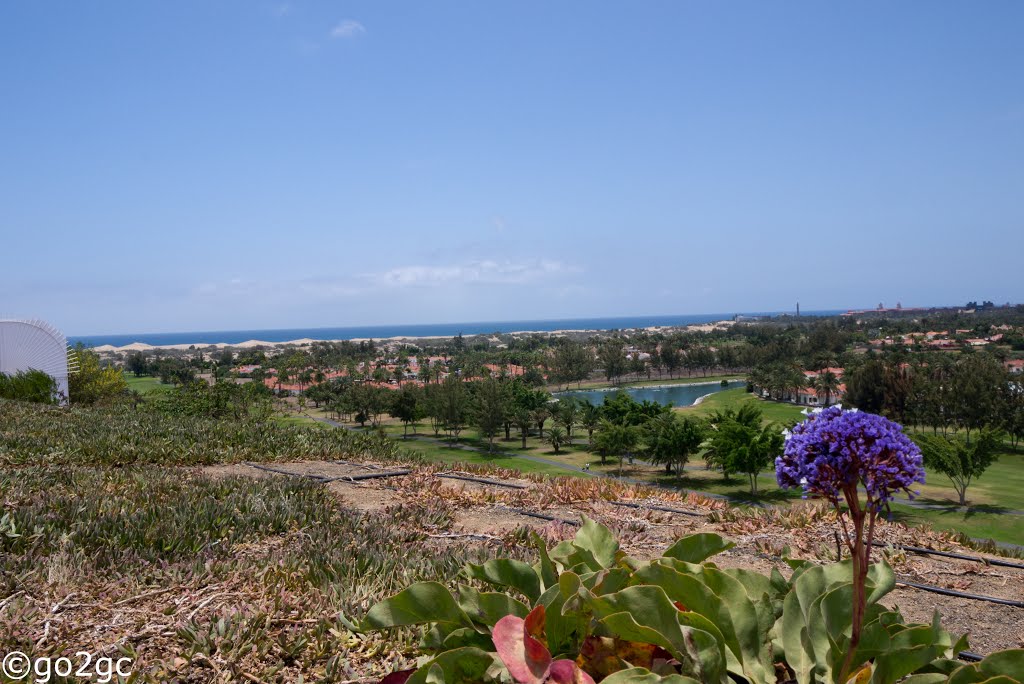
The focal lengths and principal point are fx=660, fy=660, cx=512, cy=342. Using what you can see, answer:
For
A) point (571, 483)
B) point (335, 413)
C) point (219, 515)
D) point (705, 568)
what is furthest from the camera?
point (335, 413)

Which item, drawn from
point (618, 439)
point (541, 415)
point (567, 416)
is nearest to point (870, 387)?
point (567, 416)

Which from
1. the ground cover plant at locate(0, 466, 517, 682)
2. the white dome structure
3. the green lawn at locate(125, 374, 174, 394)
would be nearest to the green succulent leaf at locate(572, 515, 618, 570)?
the ground cover plant at locate(0, 466, 517, 682)

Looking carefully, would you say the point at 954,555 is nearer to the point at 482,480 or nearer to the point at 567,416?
the point at 482,480

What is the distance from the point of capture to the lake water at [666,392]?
9806 centimetres

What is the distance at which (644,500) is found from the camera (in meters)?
6.86

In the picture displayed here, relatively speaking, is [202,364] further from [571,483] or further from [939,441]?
[571,483]

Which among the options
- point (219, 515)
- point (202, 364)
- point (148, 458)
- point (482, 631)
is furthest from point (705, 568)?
point (202, 364)

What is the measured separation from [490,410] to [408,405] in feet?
35.5

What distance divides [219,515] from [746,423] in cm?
3738

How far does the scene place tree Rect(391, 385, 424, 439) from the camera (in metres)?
62.6

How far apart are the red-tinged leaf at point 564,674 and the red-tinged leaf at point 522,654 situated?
0.9 inches

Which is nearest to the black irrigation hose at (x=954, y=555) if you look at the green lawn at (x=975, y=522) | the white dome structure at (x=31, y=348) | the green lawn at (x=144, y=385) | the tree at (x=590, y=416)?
the white dome structure at (x=31, y=348)

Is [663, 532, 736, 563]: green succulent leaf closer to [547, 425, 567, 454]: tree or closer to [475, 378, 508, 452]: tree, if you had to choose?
[475, 378, 508, 452]: tree

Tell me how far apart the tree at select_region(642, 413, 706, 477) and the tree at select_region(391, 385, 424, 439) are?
25854mm
